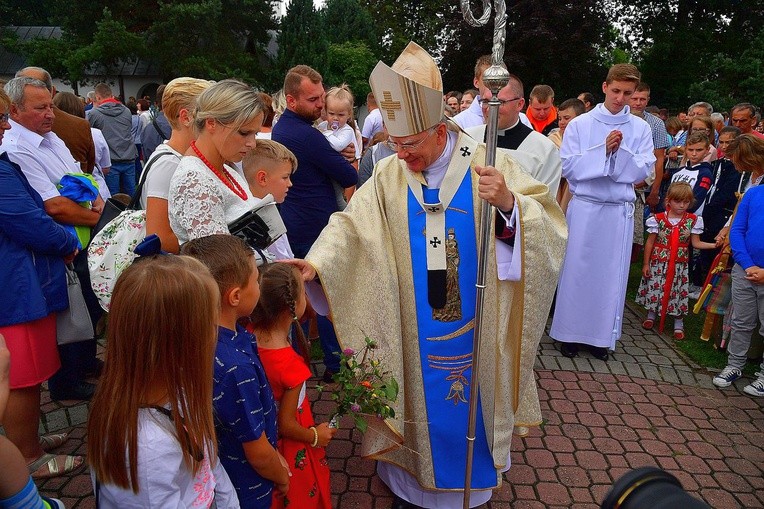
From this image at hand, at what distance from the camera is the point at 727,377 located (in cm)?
462

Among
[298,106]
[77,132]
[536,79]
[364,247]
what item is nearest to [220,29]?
[536,79]

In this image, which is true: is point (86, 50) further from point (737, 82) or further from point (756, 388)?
point (756, 388)

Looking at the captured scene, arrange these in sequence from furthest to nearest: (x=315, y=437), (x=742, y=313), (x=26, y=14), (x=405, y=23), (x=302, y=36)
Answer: (x=26, y=14) → (x=405, y=23) → (x=302, y=36) → (x=742, y=313) → (x=315, y=437)

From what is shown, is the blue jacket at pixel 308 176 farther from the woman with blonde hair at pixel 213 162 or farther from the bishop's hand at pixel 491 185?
the bishop's hand at pixel 491 185

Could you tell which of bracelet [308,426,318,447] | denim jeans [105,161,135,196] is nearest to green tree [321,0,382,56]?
denim jeans [105,161,135,196]

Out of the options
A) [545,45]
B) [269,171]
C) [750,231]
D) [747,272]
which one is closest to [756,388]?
[747,272]

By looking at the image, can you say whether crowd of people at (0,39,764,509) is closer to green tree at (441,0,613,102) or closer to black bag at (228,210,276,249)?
black bag at (228,210,276,249)

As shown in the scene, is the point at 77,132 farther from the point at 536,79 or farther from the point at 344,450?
the point at 536,79

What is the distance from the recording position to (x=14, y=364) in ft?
9.60

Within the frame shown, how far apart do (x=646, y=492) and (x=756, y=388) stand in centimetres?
430

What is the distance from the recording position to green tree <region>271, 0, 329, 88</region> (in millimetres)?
24359

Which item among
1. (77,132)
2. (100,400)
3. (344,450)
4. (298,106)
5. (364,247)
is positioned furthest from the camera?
(77,132)

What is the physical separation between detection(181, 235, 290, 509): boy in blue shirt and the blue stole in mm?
914

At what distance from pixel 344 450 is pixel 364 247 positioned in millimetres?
1434
